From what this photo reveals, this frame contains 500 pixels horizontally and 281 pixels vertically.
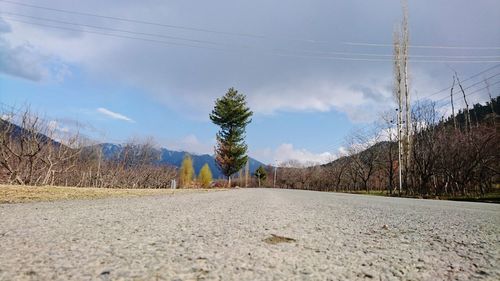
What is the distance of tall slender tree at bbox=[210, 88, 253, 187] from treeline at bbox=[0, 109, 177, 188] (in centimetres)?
1157

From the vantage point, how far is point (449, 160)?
28.6m

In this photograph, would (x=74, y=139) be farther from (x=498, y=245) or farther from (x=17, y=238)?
(x=498, y=245)

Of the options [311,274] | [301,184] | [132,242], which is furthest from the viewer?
[301,184]

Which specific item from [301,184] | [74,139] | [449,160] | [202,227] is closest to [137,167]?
[74,139]

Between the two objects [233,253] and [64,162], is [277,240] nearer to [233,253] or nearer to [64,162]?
[233,253]

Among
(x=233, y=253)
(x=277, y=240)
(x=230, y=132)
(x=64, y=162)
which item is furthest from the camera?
(x=230, y=132)

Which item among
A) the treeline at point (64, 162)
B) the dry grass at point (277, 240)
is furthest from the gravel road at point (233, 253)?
the treeline at point (64, 162)

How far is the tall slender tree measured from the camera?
43156mm

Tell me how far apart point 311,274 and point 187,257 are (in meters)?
0.81

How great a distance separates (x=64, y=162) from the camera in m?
28.4

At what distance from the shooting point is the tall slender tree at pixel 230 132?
43.2 meters

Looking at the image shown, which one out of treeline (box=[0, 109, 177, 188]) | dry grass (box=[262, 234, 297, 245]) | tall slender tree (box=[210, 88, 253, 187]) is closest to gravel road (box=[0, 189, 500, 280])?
dry grass (box=[262, 234, 297, 245])

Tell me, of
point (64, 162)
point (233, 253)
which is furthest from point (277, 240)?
point (64, 162)

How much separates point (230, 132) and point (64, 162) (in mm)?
20802
